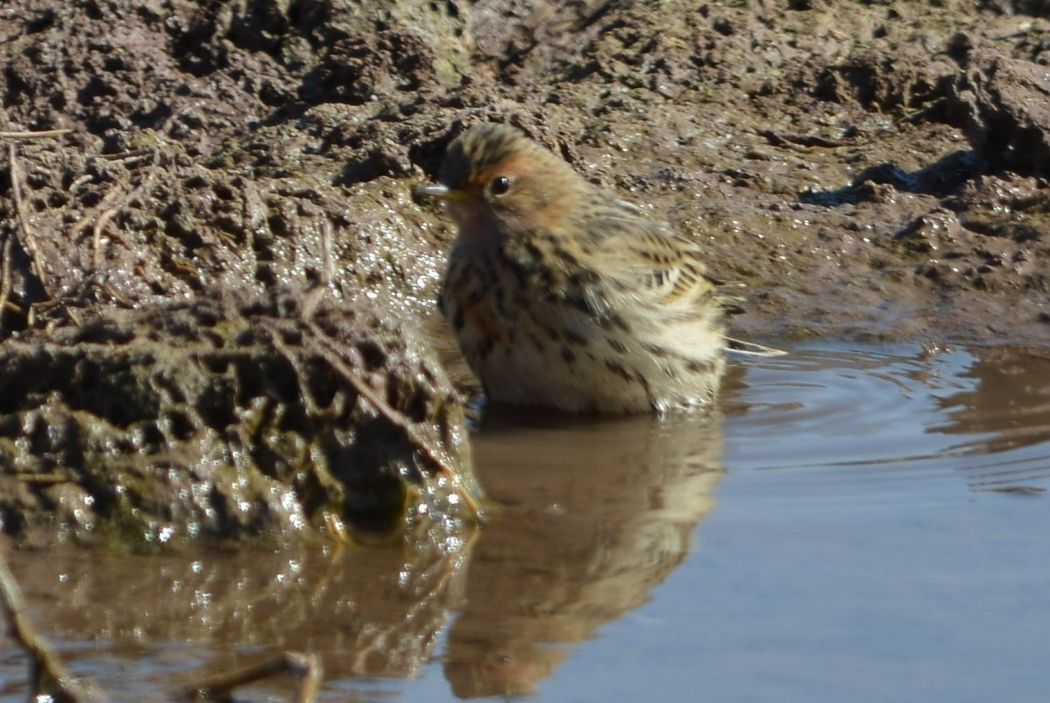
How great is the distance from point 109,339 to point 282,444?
0.66 m

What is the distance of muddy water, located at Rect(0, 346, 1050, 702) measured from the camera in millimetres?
4246

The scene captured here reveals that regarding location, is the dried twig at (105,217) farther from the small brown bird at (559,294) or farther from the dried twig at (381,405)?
the dried twig at (381,405)

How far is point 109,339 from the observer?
554 cm

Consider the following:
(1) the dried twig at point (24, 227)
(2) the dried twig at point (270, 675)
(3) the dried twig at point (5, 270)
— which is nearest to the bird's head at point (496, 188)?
(1) the dried twig at point (24, 227)

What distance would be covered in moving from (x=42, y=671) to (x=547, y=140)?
5.54 metres

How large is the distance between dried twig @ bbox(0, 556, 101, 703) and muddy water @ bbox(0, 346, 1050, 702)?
0.21 m

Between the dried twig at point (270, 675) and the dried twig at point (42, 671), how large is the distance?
0.75 ft

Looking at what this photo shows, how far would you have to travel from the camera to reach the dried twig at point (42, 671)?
138 inches

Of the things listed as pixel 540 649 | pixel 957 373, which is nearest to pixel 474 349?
pixel 957 373

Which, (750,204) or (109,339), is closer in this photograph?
(109,339)

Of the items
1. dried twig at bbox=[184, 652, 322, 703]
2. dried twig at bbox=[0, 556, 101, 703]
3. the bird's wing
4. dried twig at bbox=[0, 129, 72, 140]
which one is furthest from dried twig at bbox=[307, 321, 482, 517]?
dried twig at bbox=[0, 129, 72, 140]

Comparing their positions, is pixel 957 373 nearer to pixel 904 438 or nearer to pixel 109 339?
pixel 904 438

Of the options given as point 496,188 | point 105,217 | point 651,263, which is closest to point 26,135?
point 105,217

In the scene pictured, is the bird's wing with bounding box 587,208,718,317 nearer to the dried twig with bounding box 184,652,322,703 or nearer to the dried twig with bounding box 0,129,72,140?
the dried twig with bounding box 0,129,72,140
